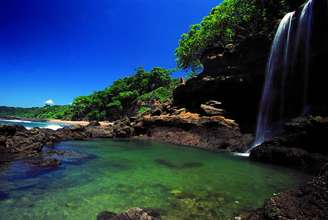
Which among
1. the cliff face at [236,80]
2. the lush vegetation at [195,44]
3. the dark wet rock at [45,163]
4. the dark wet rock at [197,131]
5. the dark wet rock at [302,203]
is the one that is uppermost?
the lush vegetation at [195,44]

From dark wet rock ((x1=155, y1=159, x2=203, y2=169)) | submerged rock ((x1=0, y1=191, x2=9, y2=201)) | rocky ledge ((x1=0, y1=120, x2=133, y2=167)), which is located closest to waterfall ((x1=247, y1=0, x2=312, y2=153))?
dark wet rock ((x1=155, y1=159, x2=203, y2=169))

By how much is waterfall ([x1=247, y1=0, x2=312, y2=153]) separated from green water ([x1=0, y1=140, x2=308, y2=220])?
8506 millimetres

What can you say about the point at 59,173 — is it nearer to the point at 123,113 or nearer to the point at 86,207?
the point at 86,207

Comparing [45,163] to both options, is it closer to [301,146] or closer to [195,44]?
[301,146]

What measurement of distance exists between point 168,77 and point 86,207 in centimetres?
5927

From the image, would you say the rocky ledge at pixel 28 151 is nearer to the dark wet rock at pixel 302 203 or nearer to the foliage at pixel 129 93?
the dark wet rock at pixel 302 203

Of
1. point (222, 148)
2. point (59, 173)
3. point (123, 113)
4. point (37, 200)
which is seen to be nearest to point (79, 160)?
point (59, 173)

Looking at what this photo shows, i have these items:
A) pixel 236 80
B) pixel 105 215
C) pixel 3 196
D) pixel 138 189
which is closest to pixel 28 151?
pixel 3 196

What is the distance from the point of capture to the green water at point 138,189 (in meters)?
5.96

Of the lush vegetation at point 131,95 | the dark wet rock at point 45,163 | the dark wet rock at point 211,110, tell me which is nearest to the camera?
the dark wet rock at point 45,163

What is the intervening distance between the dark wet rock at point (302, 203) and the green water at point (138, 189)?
182 cm

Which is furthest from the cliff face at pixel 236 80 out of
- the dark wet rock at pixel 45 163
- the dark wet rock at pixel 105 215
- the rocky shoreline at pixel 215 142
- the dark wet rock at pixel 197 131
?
the dark wet rock at pixel 105 215

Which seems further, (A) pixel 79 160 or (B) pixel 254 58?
(B) pixel 254 58

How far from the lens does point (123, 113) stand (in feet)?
206
